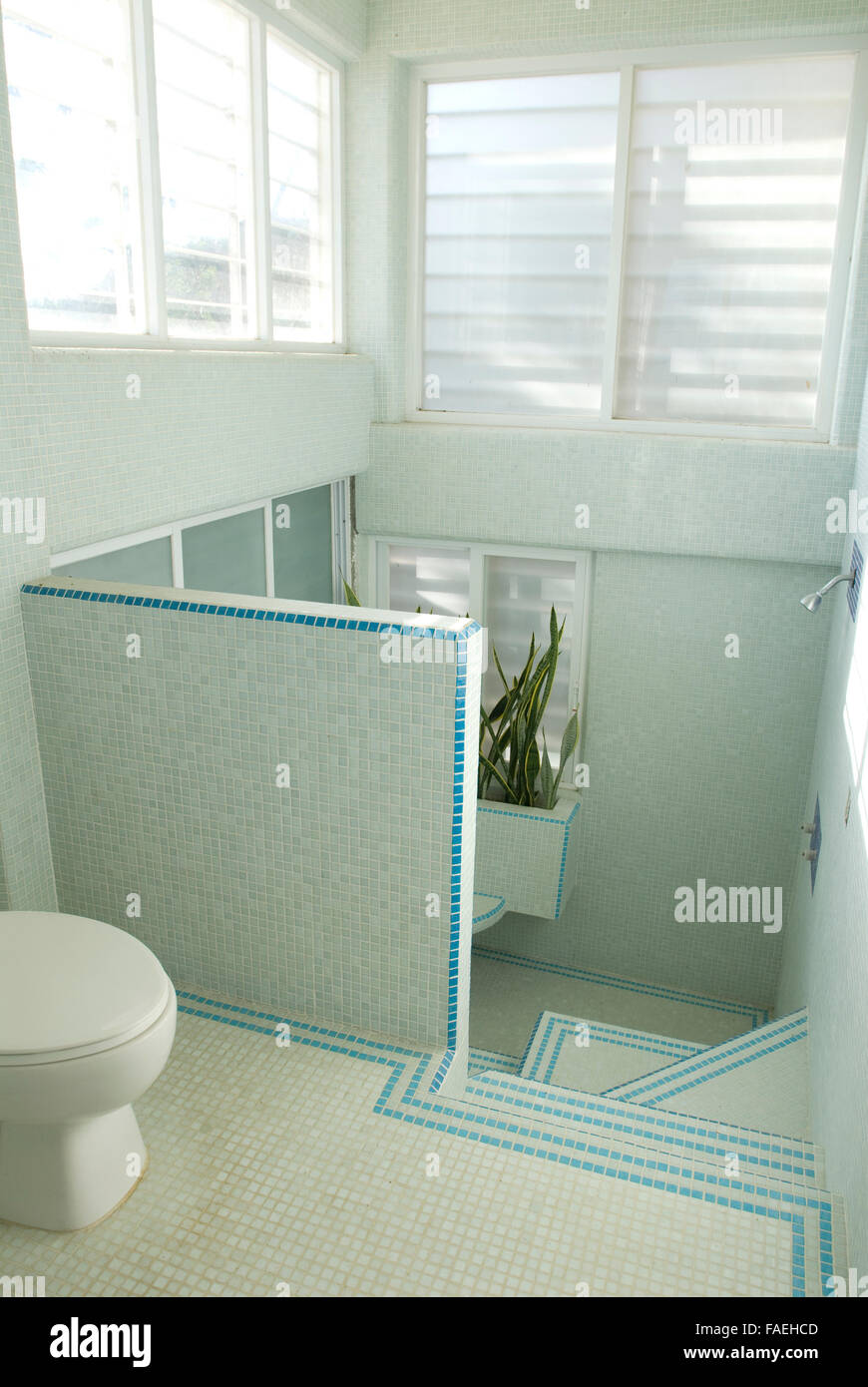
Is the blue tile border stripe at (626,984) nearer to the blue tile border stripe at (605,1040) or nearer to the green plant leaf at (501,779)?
the blue tile border stripe at (605,1040)

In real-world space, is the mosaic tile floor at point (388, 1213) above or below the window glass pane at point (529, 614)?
below

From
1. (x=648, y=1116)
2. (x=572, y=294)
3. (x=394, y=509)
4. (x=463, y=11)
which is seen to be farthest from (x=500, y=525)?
(x=648, y=1116)

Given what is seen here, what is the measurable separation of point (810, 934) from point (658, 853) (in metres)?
1.16

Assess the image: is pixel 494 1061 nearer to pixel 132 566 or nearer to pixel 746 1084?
pixel 746 1084

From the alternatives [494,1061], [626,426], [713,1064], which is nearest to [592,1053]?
[494,1061]

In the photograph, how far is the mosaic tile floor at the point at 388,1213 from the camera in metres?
1.74

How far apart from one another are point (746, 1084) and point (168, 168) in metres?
3.27

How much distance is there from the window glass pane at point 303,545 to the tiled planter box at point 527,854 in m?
1.19

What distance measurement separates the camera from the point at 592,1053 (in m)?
3.76

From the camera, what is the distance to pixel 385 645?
82.9 inches

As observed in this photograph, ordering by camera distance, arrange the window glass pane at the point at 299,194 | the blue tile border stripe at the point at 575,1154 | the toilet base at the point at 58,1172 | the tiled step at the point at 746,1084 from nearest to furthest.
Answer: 1. the toilet base at the point at 58,1172
2. the blue tile border stripe at the point at 575,1154
3. the tiled step at the point at 746,1084
4. the window glass pane at the point at 299,194

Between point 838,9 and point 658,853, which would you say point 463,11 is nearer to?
point 838,9

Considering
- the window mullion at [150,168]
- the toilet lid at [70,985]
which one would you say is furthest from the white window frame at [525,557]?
the toilet lid at [70,985]

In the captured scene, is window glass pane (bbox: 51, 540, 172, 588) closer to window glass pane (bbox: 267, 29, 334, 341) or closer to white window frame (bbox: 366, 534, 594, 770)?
window glass pane (bbox: 267, 29, 334, 341)
